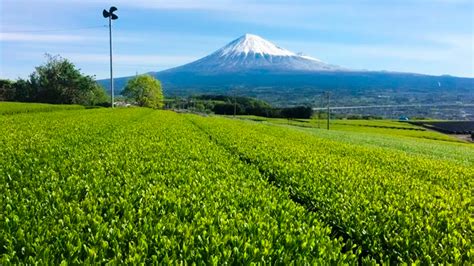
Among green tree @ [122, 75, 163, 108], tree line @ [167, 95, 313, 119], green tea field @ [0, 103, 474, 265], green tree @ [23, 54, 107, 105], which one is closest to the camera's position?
green tea field @ [0, 103, 474, 265]

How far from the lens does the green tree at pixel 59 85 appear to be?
85.9 m

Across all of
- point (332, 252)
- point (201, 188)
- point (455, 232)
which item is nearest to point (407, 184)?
point (455, 232)

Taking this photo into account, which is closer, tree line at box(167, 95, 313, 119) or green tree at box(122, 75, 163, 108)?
tree line at box(167, 95, 313, 119)

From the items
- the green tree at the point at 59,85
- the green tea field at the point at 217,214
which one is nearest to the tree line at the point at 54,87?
the green tree at the point at 59,85

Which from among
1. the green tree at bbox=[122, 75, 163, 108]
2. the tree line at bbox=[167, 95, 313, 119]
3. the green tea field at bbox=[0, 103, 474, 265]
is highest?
the green tree at bbox=[122, 75, 163, 108]

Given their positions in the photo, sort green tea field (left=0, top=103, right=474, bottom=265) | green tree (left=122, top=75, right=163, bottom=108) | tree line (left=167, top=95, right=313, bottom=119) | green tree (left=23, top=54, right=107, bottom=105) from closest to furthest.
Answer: green tea field (left=0, top=103, right=474, bottom=265), green tree (left=23, top=54, right=107, bottom=105), tree line (left=167, top=95, right=313, bottom=119), green tree (left=122, top=75, right=163, bottom=108)

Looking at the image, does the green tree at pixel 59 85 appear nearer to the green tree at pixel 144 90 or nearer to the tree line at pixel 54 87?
the tree line at pixel 54 87

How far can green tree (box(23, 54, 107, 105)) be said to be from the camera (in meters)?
85.9

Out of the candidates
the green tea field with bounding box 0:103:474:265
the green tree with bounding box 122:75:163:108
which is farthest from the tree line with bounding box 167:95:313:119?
the green tea field with bounding box 0:103:474:265

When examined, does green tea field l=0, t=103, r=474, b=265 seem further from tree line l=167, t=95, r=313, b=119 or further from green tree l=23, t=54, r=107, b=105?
tree line l=167, t=95, r=313, b=119

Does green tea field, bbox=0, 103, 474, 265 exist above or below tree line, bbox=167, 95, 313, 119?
above

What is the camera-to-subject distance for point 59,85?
282 feet

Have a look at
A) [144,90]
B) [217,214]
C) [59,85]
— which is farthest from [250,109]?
[217,214]

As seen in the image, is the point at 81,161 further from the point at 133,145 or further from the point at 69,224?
the point at 69,224
